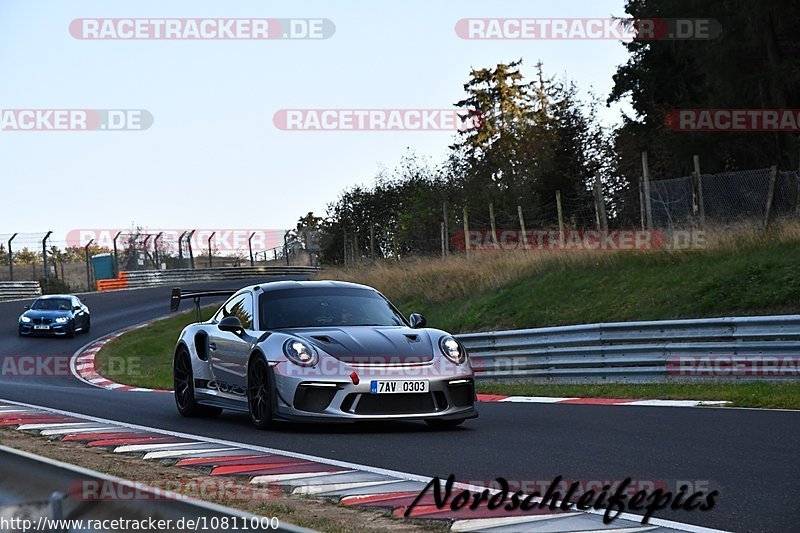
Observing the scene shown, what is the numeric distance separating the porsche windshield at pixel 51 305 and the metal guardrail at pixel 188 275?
19.9 metres

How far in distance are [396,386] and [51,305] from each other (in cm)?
2582

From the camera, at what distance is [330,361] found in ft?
31.3

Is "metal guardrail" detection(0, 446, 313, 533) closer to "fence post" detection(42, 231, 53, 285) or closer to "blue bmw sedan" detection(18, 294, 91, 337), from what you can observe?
"blue bmw sedan" detection(18, 294, 91, 337)

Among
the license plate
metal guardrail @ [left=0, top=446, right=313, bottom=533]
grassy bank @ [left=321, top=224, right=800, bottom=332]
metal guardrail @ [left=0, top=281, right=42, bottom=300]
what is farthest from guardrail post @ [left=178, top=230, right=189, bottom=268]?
metal guardrail @ [left=0, top=446, right=313, bottom=533]

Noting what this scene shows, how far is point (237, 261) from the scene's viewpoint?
221 feet

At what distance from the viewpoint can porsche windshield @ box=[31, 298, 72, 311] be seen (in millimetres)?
33156

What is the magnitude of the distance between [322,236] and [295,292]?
3674 centimetres

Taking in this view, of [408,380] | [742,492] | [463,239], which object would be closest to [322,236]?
[463,239]

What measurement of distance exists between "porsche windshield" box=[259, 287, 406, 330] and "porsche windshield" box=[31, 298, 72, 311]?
2372 centimetres

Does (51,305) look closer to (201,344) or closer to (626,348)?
(626,348)

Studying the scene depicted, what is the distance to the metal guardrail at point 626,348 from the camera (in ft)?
45.6

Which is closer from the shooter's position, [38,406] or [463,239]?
[38,406]

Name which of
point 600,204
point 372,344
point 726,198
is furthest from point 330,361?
point 600,204

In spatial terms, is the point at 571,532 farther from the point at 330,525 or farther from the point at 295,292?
the point at 295,292
